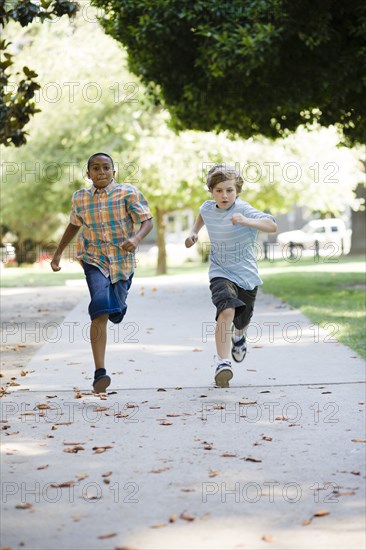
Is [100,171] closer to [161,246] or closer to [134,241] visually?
[134,241]

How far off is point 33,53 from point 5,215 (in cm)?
792

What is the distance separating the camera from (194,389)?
852cm

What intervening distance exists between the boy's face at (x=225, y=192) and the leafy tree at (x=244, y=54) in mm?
7152

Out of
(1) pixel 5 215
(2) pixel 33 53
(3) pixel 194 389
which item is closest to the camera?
(3) pixel 194 389

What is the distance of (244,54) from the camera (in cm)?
1510

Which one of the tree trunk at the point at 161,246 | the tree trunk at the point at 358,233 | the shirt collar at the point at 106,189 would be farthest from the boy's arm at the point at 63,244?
the tree trunk at the point at 358,233

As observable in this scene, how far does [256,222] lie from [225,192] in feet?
1.22

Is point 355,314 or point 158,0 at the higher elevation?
point 158,0

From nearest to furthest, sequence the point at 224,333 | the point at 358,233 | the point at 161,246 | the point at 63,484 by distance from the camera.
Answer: the point at 63,484 → the point at 224,333 → the point at 161,246 → the point at 358,233

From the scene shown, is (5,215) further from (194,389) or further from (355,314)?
(194,389)

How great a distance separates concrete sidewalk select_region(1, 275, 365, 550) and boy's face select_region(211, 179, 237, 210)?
4.96 ft

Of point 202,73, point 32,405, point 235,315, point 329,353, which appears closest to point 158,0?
point 202,73

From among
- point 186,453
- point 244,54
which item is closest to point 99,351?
point 186,453

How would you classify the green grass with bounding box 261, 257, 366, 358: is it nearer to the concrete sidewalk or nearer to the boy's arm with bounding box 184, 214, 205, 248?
the concrete sidewalk
